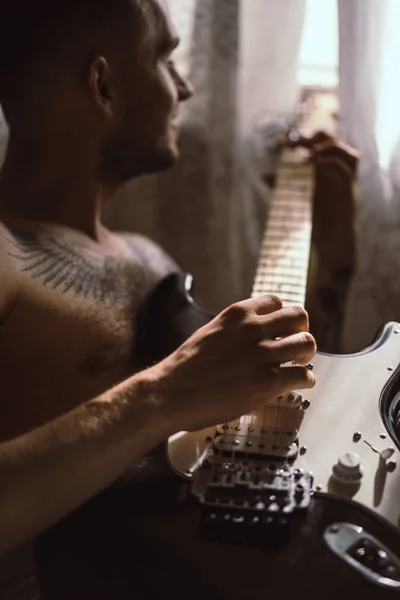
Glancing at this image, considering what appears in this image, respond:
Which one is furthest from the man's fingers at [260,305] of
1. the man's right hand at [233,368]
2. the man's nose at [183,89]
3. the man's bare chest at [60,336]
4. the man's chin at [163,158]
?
the man's nose at [183,89]

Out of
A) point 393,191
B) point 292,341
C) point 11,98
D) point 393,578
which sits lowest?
point 393,578

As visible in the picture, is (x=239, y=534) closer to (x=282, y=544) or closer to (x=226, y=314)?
(x=282, y=544)

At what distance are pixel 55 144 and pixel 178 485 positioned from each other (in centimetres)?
55

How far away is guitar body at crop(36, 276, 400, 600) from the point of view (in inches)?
23.2

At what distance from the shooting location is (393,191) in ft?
3.65

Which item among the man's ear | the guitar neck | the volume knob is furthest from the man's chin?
the volume knob

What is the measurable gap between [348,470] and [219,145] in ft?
2.82

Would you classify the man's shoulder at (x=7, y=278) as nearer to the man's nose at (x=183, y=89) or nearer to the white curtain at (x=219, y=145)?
the man's nose at (x=183, y=89)

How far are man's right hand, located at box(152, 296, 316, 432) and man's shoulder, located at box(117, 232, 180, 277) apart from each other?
42 cm

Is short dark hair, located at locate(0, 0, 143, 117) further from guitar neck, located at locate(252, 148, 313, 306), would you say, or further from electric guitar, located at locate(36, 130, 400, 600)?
electric guitar, located at locate(36, 130, 400, 600)

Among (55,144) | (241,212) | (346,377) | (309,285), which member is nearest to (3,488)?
(346,377)

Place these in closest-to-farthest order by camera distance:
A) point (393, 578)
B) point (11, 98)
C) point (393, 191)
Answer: point (393, 578), point (11, 98), point (393, 191)

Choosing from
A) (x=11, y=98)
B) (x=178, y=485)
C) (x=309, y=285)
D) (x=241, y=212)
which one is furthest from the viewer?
(x=241, y=212)

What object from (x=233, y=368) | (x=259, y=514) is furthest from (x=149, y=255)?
(x=259, y=514)
